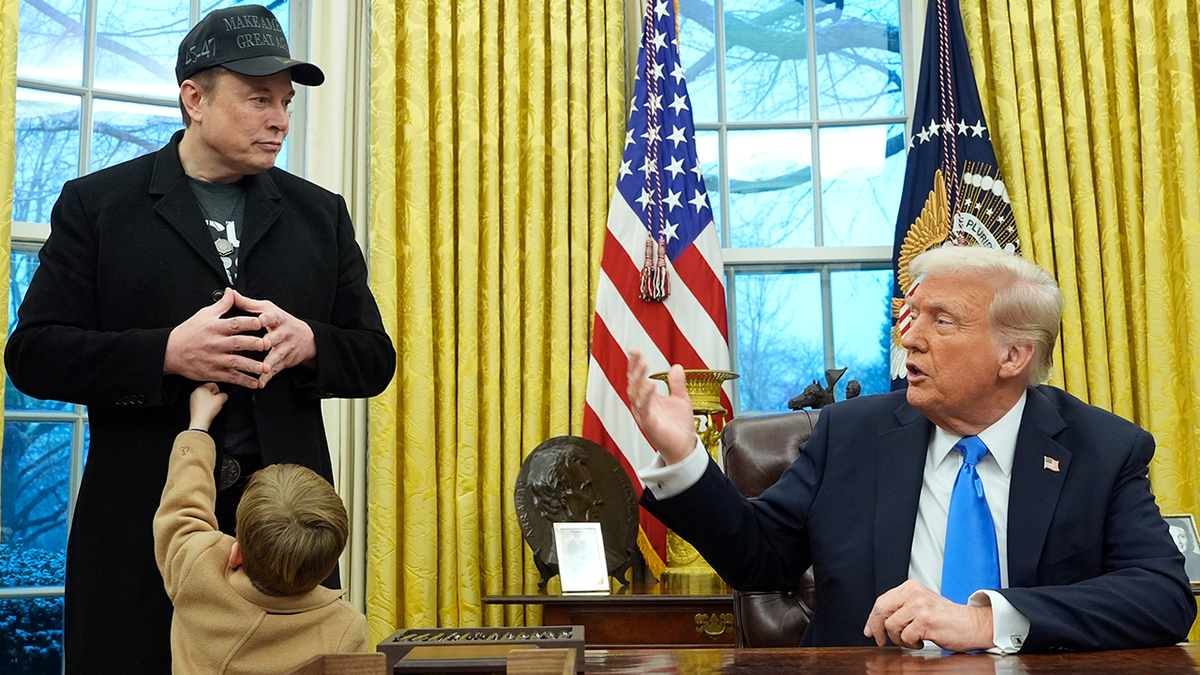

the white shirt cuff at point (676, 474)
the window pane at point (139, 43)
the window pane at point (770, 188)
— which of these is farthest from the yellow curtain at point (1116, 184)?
the window pane at point (139, 43)

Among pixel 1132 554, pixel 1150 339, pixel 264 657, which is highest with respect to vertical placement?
pixel 1150 339

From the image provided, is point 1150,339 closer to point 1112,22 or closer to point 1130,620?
point 1112,22

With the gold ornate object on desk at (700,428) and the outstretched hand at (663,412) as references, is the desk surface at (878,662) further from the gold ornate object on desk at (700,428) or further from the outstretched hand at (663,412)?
the gold ornate object on desk at (700,428)

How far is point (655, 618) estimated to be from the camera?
2.78 meters

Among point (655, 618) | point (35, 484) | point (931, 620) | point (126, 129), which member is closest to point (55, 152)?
point (126, 129)

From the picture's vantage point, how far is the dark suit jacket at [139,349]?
1.66 metres

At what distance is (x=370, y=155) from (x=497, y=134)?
1.35 ft

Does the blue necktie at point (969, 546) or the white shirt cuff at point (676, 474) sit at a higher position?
the white shirt cuff at point (676, 474)

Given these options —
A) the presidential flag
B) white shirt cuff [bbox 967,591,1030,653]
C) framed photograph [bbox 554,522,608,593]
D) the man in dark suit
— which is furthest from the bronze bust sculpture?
white shirt cuff [bbox 967,591,1030,653]

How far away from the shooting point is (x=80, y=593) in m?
1.67

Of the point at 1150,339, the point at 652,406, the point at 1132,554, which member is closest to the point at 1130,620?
the point at 1132,554

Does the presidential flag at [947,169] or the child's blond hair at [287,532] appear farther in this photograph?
the presidential flag at [947,169]

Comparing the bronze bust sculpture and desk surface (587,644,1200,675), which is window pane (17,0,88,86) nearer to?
the bronze bust sculpture

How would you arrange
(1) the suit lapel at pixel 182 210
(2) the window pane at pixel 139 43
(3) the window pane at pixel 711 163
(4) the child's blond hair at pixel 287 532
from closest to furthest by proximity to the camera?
(4) the child's blond hair at pixel 287 532 < (1) the suit lapel at pixel 182 210 < (2) the window pane at pixel 139 43 < (3) the window pane at pixel 711 163
